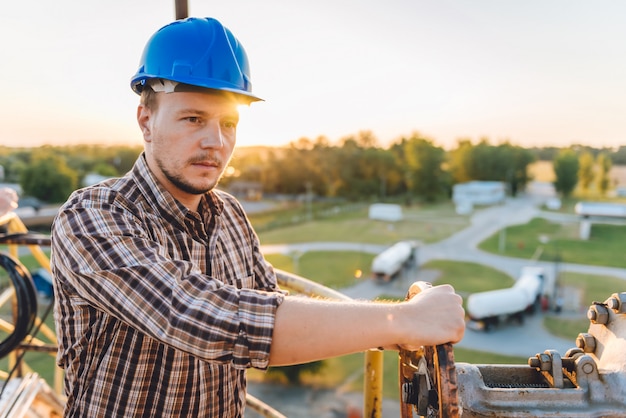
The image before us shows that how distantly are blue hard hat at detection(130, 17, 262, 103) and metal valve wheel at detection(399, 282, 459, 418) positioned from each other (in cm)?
71

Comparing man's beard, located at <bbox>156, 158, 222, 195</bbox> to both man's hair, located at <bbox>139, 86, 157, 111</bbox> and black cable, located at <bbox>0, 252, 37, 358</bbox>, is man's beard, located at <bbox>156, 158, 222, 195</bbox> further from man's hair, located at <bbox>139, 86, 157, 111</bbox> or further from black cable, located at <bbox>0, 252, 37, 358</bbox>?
black cable, located at <bbox>0, 252, 37, 358</bbox>

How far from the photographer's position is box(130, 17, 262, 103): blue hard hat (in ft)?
4.20

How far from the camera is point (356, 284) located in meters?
19.4

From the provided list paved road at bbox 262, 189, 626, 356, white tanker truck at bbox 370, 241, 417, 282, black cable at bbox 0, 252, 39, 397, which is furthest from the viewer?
white tanker truck at bbox 370, 241, 417, 282

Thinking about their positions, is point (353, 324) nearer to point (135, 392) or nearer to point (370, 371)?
point (135, 392)

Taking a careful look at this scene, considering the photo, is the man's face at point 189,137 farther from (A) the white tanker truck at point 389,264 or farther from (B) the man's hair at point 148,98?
(A) the white tanker truck at point 389,264

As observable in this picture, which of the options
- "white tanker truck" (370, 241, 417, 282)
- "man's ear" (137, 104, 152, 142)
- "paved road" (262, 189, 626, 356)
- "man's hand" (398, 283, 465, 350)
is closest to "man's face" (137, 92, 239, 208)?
"man's ear" (137, 104, 152, 142)

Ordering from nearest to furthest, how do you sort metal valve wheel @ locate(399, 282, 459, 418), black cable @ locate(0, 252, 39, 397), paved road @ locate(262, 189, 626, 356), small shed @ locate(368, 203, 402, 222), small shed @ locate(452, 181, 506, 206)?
metal valve wheel @ locate(399, 282, 459, 418), black cable @ locate(0, 252, 39, 397), paved road @ locate(262, 189, 626, 356), small shed @ locate(368, 203, 402, 222), small shed @ locate(452, 181, 506, 206)

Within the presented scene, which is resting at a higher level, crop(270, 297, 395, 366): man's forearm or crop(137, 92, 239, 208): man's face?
crop(137, 92, 239, 208): man's face

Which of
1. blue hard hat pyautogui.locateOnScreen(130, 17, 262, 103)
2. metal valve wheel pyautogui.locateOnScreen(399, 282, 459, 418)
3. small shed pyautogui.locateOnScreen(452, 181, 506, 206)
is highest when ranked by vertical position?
blue hard hat pyautogui.locateOnScreen(130, 17, 262, 103)

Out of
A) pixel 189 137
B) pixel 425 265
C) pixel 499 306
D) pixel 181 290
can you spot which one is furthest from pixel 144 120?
pixel 425 265

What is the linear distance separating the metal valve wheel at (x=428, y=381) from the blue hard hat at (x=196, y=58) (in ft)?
2.34

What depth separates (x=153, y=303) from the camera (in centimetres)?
99

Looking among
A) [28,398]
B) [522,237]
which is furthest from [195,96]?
[522,237]
